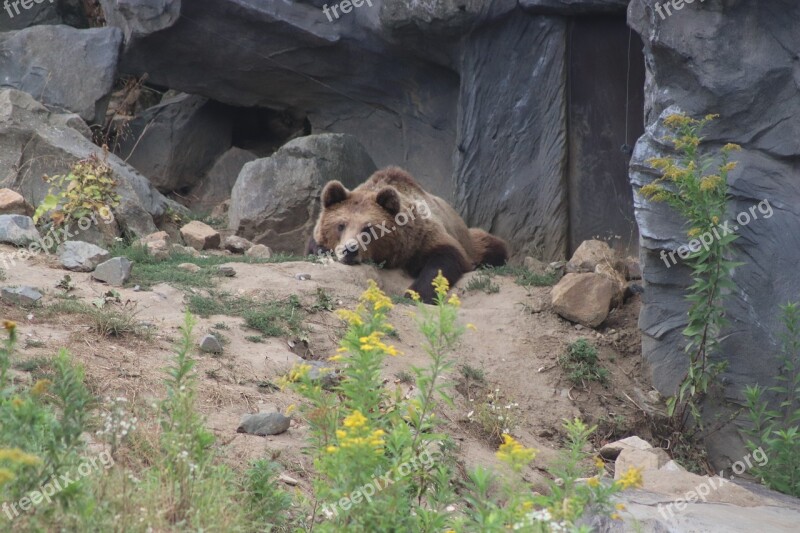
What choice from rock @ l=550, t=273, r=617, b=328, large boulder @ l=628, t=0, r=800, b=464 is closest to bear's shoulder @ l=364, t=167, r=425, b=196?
rock @ l=550, t=273, r=617, b=328

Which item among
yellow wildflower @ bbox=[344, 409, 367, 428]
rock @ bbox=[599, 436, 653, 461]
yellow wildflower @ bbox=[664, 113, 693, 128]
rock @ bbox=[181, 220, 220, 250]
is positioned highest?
yellow wildflower @ bbox=[664, 113, 693, 128]

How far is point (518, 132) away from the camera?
11.1 m

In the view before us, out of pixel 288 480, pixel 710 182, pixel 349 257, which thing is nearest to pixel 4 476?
pixel 288 480

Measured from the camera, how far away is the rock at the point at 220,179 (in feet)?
44.4

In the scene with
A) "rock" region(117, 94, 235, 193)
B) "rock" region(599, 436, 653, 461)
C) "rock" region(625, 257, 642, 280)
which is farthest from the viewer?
"rock" region(117, 94, 235, 193)

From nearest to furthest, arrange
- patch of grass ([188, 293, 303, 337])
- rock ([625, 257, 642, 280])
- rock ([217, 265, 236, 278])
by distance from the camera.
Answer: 1. patch of grass ([188, 293, 303, 337])
2. rock ([217, 265, 236, 278])
3. rock ([625, 257, 642, 280])

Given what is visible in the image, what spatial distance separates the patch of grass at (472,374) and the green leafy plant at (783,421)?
1.90m

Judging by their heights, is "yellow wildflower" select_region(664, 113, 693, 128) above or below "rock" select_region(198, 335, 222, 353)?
above

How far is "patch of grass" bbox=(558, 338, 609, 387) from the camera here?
309 inches

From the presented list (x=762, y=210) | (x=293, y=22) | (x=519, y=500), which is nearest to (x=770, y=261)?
(x=762, y=210)

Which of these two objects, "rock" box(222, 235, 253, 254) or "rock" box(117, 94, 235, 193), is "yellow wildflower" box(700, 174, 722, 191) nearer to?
"rock" box(222, 235, 253, 254)

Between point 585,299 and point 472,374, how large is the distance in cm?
156

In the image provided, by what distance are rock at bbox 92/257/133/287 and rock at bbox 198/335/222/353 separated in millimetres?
1343

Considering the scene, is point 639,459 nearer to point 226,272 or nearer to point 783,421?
point 783,421
